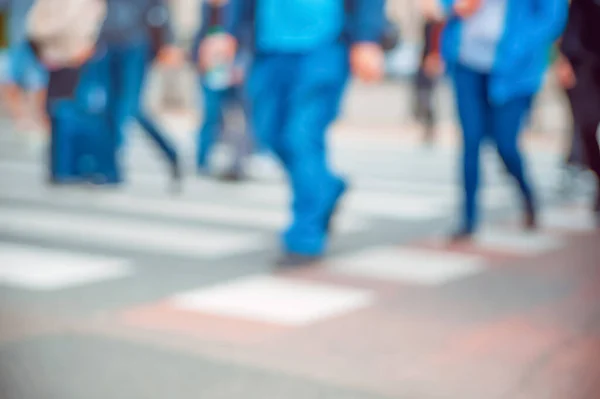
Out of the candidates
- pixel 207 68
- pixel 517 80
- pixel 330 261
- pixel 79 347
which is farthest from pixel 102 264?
pixel 207 68

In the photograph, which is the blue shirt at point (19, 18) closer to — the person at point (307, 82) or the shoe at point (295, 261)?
the person at point (307, 82)

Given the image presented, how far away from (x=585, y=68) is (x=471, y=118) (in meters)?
2.42

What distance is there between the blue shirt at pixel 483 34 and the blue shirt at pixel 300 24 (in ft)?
2.13

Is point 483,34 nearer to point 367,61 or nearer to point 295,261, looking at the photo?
point 367,61

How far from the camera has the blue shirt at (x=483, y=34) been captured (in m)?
5.16

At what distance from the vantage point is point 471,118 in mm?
5367

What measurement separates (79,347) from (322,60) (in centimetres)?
193

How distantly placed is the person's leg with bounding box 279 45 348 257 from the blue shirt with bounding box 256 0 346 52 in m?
0.06

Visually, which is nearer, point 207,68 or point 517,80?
point 517,80

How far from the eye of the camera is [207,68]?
830cm

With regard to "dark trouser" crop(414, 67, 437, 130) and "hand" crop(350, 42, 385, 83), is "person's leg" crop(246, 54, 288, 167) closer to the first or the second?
"hand" crop(350, 42, 385, 83)

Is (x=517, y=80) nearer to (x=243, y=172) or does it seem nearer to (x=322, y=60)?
(x=322, y=60)

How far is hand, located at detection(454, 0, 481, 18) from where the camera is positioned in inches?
202

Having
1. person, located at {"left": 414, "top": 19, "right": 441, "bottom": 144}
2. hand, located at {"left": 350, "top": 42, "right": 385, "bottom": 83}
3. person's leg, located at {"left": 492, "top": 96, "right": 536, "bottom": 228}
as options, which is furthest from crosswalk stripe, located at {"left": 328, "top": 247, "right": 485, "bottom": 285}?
person, located at {"left": 414, "top": 19, "right": 441, "bottom": 144}
